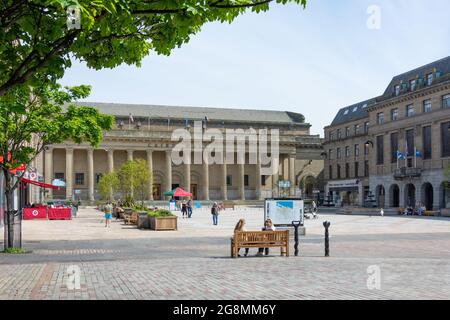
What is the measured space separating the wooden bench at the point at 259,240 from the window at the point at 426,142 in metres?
50.7

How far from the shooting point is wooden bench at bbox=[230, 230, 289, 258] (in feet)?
57.9

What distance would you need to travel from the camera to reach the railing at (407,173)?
213 feet

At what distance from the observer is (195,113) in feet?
371

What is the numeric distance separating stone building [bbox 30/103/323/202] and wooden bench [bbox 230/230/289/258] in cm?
7614

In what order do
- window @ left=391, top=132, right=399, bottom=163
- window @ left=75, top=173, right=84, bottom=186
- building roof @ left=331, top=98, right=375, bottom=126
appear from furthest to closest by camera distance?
window @ left=75, top=173, right=84, bottom=186 < building roof @ left=331, top=98, right=375, bottom=126 < window @ left=391, top=132, right=399, bottom=163

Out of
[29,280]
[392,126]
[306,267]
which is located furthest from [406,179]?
[29,280]

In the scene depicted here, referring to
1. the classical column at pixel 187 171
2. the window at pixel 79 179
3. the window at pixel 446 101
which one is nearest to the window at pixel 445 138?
the window at pixel 446 101

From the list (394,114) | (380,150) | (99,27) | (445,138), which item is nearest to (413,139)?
(445,138)

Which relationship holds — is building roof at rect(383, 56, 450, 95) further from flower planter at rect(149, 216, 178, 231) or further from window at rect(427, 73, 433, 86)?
flower planter at rect(149, 216, 178, 231)

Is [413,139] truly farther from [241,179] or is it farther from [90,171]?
[90,171]

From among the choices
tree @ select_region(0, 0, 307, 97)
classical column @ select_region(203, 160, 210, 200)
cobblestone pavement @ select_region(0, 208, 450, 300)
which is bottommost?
cobblestone pavement @ select_region(0, 208, 450, 300)

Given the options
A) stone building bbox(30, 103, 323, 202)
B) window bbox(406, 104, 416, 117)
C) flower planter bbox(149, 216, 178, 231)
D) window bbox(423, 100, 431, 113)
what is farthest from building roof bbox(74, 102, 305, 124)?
flower planter bbox(149, 216, 178, 231)

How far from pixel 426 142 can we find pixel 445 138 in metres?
3.42

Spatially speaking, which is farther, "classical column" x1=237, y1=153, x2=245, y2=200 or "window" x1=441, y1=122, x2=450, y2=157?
"classical column" x1=237, y1=153, x2=245, y2=200
